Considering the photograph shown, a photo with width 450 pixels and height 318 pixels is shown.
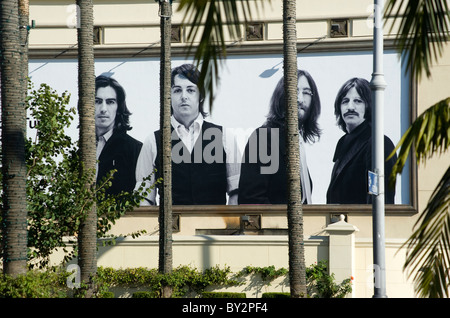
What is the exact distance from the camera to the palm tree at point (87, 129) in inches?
614

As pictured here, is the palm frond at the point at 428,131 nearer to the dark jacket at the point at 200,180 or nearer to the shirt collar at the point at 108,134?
the dark jacket at the point at 200,180

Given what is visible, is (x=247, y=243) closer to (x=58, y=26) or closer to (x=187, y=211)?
(x=187, y=211)

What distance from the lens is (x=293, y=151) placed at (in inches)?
736

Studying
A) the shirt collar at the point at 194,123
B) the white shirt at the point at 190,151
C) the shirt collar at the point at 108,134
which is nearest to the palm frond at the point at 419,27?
the white shirt at the point at 190,151

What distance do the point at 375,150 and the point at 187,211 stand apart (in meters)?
10.5

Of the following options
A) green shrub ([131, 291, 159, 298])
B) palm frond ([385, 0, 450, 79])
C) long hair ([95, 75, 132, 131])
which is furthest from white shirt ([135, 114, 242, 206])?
palm frond ([385, 0, 450, 79])

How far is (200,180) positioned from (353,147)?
561 centimetres

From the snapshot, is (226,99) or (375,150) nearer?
(375,150)

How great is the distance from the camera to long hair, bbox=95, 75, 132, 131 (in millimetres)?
26891

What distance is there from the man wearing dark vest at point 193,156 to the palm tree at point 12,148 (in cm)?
1283

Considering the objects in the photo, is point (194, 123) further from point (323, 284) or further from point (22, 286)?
point (22, 286)

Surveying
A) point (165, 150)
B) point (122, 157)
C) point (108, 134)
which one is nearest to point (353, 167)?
point (165, 150)

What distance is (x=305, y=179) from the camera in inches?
998
